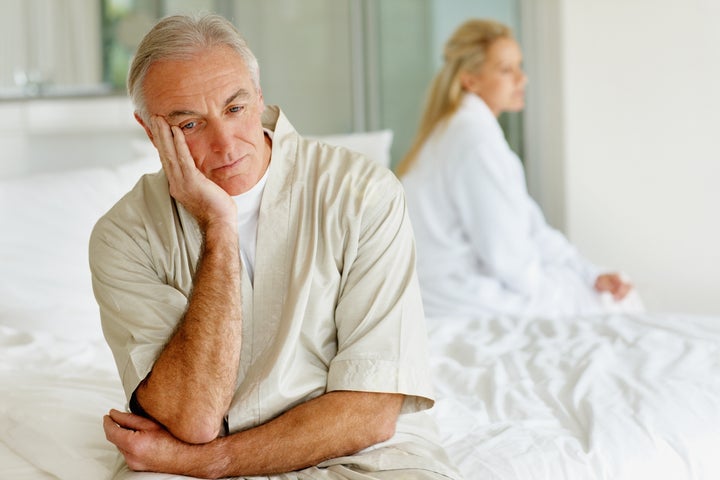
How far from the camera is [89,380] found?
195 centimetres

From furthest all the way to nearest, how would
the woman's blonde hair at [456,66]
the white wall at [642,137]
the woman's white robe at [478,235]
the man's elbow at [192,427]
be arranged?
the white wall at [642,137] < the woman's blonde hair at [456,66] < the woman's white robe at [478,235] < the man's elbow at [192,427]

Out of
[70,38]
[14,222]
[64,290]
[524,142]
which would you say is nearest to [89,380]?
[64,290]

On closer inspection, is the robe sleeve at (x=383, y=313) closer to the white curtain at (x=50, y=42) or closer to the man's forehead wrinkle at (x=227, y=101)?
the man's forehead wrinkle at (x=227, y=101)

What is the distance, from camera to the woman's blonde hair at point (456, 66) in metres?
3.23

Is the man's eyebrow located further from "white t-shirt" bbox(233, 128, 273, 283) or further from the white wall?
the white wall

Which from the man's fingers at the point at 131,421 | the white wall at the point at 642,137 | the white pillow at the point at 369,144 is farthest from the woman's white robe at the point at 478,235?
the man's fingers at the point at 131,421

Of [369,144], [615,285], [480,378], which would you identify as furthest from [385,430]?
[369,144]

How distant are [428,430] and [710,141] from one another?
241cm

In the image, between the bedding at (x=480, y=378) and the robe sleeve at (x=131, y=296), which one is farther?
the bedding at (x=480, y=378)

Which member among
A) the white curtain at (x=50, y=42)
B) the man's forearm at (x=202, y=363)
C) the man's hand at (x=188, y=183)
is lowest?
the man's forearm at (x=202, y=363)

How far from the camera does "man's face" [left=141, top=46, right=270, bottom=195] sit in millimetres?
1452

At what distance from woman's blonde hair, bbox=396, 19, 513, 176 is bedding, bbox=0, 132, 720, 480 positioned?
3.02ft

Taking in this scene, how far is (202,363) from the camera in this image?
1.40 meters

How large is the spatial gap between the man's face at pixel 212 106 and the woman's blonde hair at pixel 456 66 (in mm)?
1743
